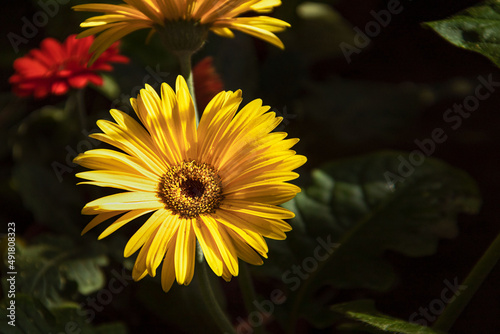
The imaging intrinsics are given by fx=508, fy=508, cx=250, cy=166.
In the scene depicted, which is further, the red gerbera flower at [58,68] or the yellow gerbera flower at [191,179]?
the red gerbera flower at [58,68]

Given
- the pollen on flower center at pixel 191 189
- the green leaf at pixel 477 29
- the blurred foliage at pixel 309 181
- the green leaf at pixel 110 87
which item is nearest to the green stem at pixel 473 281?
the blurred foliage at pixel 309 181

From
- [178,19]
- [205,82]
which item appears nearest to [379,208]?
[205,82]

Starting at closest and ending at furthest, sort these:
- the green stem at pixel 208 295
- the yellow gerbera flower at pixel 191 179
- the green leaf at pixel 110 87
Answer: the yellow gerbera flower at pixel 191 179 → the green stem at pixel 208 295 → the green leaf at pixel 110 87

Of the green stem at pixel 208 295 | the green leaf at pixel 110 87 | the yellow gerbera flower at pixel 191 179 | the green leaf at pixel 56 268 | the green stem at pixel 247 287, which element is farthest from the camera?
the green leaf at pixel 110 87

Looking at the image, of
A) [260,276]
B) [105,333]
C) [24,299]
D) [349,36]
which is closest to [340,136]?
[349,36]

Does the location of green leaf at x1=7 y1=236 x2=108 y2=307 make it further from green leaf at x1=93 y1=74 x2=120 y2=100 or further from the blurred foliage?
green leaf at x1=93 y1=74 x2=120 y2=100

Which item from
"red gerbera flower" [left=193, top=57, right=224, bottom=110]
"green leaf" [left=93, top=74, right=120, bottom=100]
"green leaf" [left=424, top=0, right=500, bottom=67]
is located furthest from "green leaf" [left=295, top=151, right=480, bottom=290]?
"green leaf" [left=93, top=74, right=120, bottom=100]

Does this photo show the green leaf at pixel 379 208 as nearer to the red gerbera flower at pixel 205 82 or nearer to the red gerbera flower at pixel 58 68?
the red gerbera flower at pixel 205 82
